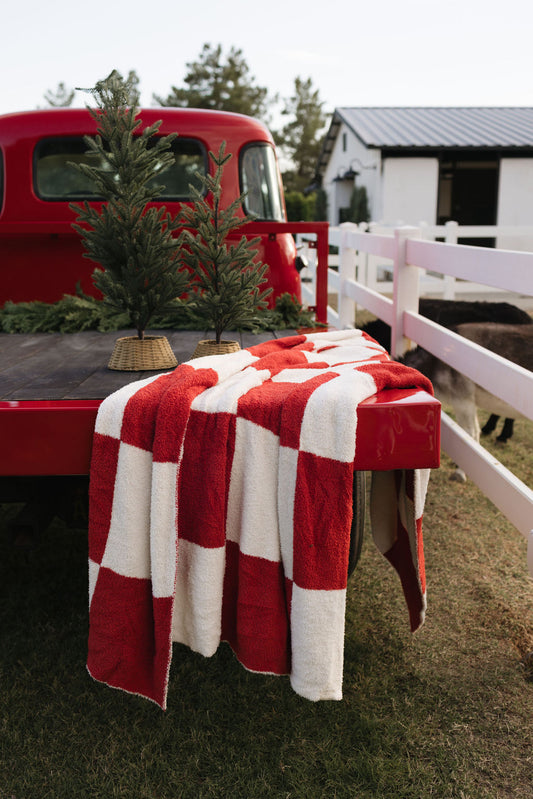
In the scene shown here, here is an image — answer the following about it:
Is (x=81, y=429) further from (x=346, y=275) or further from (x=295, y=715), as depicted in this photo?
(x=346, y=275)

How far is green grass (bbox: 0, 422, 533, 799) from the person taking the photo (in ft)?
7.19

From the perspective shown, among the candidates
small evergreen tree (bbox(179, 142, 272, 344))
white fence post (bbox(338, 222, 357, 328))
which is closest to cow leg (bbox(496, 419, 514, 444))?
white fence post (bbox(338, 222, 357, 328))

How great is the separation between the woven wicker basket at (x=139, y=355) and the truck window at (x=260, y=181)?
2.21 metres

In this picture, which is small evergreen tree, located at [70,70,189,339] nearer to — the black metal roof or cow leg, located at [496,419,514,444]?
cow leg, located at [496,419,514,444]

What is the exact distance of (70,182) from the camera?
4.69 m

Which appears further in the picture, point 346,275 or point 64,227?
point 346,275

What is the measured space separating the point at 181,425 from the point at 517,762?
1426mm

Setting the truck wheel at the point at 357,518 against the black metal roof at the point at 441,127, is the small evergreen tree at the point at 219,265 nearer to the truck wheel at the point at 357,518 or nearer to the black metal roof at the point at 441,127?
the truck wheel at the point at 357,518

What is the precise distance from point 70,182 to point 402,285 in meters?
2.13

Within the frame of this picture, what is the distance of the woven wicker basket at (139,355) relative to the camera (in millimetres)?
2664

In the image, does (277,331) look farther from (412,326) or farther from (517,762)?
(517,762)

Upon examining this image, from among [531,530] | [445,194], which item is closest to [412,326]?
[531,530]

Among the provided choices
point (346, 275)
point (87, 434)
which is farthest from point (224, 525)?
point (346, 275)

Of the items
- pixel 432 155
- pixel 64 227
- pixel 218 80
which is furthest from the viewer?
pixel 218 80
